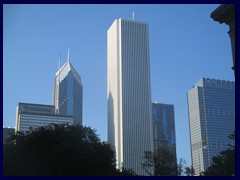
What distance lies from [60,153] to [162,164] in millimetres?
5041

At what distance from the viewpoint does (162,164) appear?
1752 centimetres

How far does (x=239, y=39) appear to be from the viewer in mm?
6863

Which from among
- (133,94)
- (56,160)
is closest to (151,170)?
(56,160)

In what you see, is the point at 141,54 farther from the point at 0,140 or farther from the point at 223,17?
the point at 0,140

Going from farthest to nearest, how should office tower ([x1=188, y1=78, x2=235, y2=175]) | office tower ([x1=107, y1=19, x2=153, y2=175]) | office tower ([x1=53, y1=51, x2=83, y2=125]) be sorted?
office tower ([x1=107, y1=19, x2=153, y2=175]) → office tower ([x1=53, y1=51, x2=83, y2=125]) → office tower ([x1=188, y1=78, x2=235, y2=175])

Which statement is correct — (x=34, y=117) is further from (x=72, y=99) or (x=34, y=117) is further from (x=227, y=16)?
(x=227, y=16)

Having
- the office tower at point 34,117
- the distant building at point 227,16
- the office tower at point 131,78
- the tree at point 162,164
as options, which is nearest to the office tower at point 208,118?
the tree at point 162,164

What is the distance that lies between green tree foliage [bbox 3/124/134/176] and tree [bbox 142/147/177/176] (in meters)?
1.75

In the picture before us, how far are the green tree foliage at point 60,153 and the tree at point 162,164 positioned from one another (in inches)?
69.0

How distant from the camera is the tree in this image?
16.8 metres

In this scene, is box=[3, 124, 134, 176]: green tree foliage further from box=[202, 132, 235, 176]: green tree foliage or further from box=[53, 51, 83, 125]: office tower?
box=[202, 132, 235, 176]: green tree foliage

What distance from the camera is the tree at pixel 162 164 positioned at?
55.2ft

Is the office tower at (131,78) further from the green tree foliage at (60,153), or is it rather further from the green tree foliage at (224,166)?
the green tree foliage at (224,166)

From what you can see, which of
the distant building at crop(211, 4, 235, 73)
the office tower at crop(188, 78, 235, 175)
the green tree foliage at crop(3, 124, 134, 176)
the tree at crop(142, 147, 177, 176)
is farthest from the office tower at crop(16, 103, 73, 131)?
the distant building at crop(211, 4, 235, 73)
